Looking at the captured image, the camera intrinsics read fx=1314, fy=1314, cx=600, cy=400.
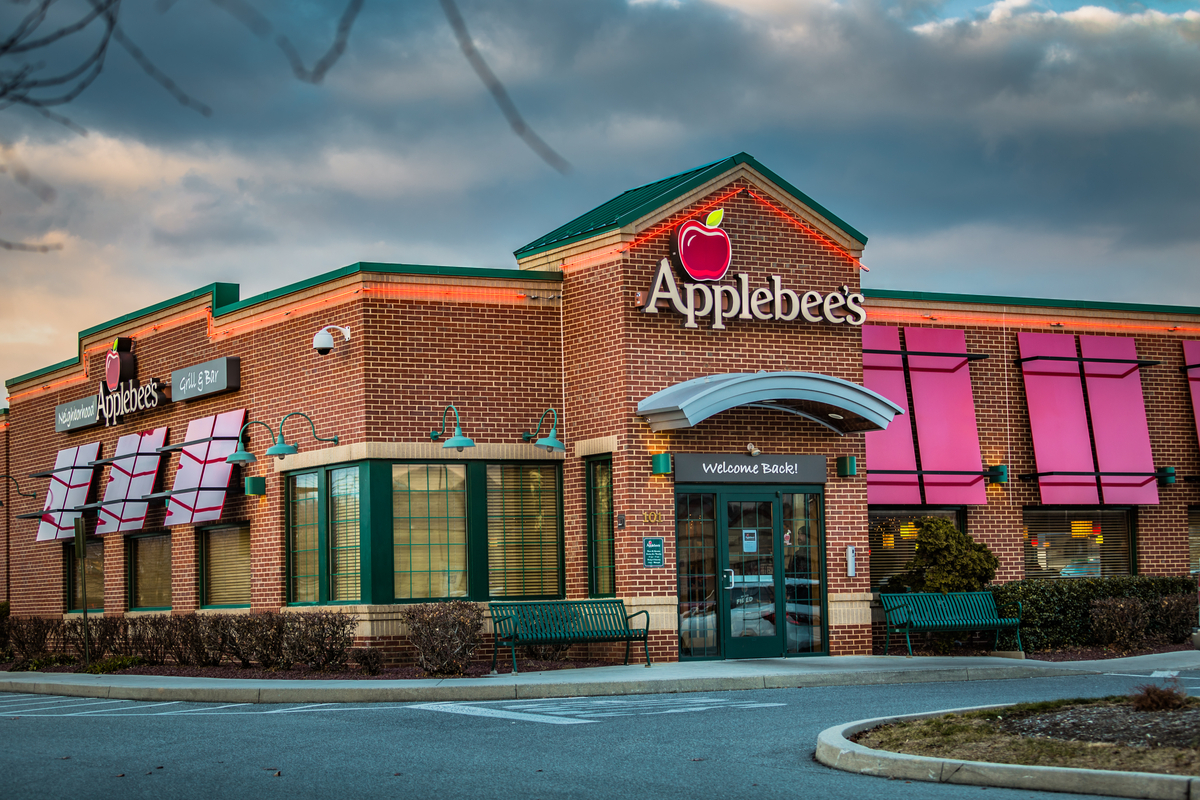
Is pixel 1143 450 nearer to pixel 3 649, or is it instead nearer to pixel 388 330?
pixel 388 330

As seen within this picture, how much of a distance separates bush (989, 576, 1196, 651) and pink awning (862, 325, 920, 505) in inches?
89.4

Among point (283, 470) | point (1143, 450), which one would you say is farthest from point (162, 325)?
point (1143, 450)

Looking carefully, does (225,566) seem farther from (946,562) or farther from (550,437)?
(946,562)

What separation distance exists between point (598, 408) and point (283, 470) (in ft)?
17.1

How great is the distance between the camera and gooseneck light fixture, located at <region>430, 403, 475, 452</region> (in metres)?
18.5

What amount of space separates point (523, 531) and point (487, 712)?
21.4 feet

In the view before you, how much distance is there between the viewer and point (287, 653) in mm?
18500

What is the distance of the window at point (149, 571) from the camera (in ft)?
80.5

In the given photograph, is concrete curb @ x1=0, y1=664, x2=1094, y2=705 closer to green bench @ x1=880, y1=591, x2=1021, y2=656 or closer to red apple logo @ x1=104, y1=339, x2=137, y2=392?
green bench @ x1=880, y1=591, x2=1021, y2=656

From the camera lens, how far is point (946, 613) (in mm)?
19906

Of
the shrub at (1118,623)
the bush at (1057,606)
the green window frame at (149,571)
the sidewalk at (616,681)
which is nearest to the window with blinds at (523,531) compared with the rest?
the sidewalk at (616,681)

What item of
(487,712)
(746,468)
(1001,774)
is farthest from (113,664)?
(1001,774)

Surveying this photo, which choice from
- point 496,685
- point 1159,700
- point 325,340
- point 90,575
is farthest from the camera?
point 90,575

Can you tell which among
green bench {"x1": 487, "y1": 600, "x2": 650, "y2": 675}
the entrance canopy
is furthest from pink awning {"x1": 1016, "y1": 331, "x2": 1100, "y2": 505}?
green bench {"x1": 487, "y1": 600, "x2": 650, "y2": 675}
